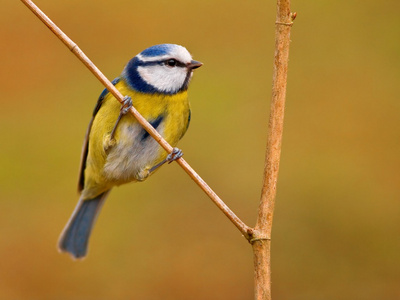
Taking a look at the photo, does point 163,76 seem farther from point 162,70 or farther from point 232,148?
point 232,148

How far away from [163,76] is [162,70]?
3 centimetres

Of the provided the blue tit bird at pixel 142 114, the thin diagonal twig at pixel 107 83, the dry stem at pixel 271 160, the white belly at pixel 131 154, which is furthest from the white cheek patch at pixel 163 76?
the dry stem at pixel 271 160

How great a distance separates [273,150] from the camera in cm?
176

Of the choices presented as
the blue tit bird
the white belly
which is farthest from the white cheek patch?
the white belly

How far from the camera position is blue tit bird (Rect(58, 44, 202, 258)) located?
249cm

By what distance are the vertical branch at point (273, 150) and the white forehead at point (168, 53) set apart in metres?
0.75

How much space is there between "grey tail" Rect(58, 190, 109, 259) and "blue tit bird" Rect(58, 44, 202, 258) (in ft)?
1.42

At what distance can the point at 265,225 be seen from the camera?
178 centimetres

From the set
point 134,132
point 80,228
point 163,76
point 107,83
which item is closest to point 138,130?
point 134,132

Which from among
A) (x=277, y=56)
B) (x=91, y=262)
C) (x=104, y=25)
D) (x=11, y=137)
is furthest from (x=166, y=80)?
(x=104, y=25)

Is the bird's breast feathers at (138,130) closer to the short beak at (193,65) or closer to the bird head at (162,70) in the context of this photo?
the bird head at (162,70)

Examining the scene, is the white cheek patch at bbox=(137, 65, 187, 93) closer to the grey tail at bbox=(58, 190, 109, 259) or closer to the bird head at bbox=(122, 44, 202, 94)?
the bird head at bbox=(122, 44, 202, 94)

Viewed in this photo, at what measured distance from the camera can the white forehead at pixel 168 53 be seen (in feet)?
8.02

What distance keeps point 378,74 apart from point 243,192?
1.93 m
